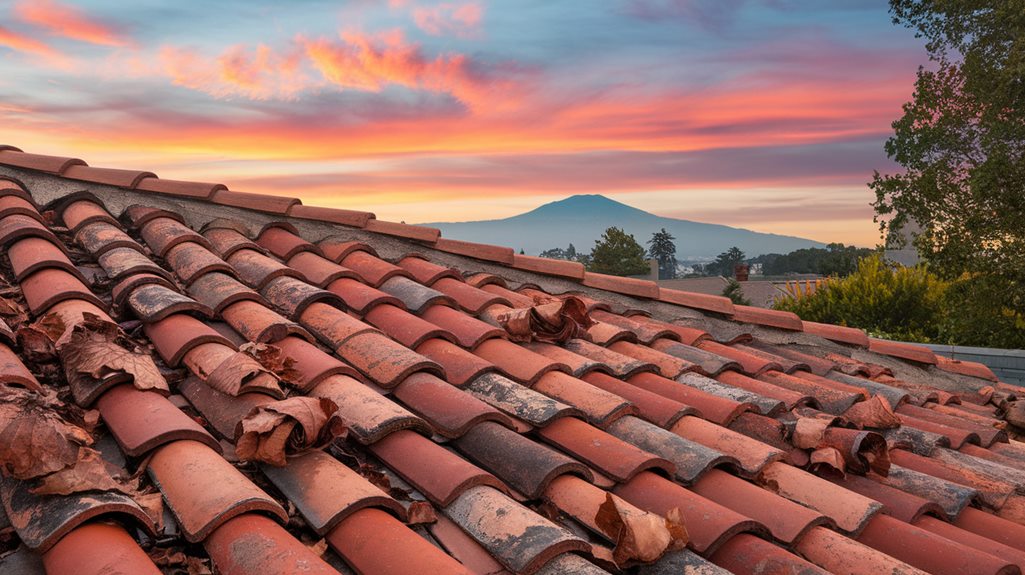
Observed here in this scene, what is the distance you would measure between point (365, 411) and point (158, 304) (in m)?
1.34

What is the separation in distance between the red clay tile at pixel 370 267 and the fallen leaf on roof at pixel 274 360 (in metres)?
1.68

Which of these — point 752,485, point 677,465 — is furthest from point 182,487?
point 752,485

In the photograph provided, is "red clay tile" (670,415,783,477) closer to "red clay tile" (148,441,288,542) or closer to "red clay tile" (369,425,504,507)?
"red clay tile" (369,425,504,507)

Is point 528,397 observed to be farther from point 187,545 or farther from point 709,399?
point 187,545

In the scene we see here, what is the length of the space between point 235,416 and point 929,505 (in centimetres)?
292

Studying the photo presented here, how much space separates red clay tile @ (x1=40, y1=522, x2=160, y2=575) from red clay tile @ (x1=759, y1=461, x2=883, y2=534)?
2.40 meters

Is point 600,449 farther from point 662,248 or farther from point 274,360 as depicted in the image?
point 662,248

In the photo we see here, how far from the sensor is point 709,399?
4000mm

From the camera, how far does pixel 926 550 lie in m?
2.94

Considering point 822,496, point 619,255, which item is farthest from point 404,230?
point 619,255

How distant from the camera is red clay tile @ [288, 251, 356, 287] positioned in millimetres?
4711

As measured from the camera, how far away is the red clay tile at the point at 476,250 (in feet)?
20.3

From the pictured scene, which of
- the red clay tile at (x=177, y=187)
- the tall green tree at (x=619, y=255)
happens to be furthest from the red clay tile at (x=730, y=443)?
the tall green tree at (x=619, y=255)

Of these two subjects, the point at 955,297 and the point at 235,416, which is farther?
the point at 955,297
